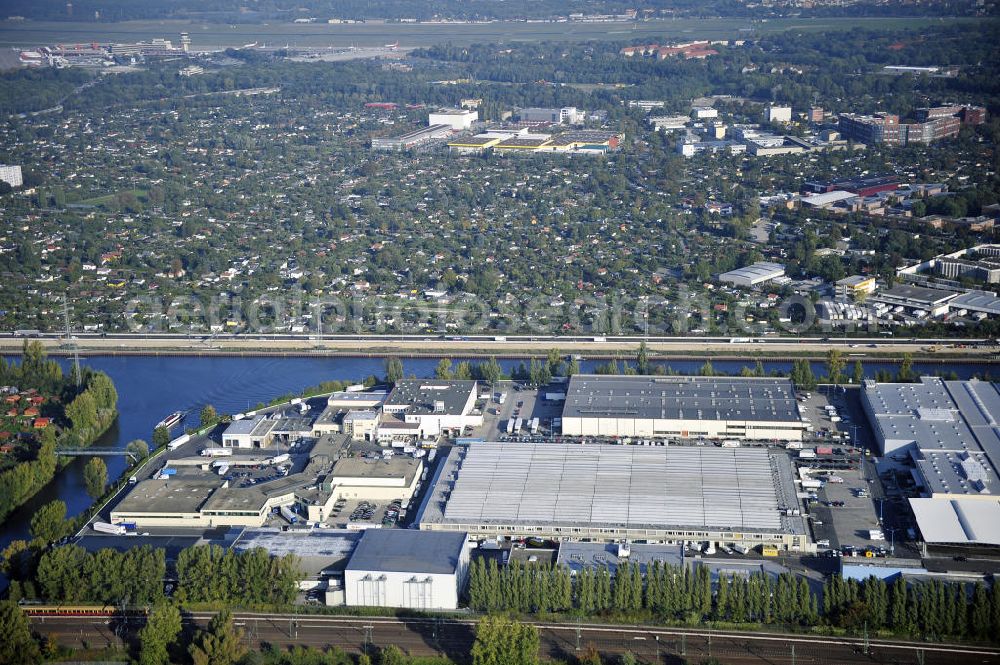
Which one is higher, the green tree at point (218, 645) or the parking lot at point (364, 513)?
the green tree at point (218, 645)

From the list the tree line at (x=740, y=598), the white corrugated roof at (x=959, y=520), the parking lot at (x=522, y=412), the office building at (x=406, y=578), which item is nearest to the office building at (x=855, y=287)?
the parking lot at (x=522, y=412)

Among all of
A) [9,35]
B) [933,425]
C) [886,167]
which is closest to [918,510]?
[933,425]

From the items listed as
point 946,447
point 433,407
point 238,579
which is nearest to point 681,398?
point 433,407

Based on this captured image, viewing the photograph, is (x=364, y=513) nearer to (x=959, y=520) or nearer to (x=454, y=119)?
(x=959, y=520)

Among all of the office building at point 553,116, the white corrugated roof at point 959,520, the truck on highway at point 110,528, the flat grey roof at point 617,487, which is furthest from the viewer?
the office building at point 553,116

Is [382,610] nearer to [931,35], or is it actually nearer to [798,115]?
[798,115]

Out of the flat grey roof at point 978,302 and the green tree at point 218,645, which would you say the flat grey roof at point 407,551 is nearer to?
the green tree at point 218,645
